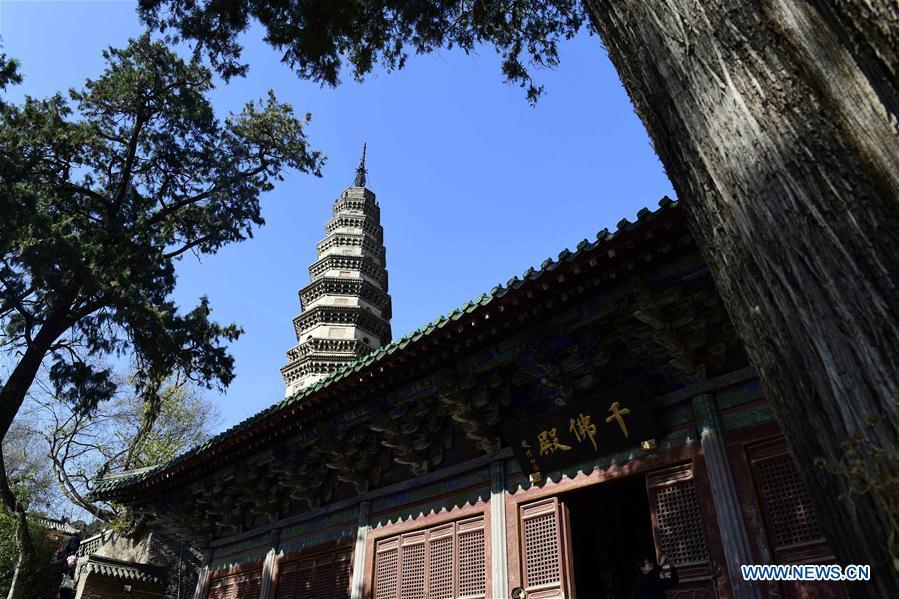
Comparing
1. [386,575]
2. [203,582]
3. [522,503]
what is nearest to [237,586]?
[203,582]

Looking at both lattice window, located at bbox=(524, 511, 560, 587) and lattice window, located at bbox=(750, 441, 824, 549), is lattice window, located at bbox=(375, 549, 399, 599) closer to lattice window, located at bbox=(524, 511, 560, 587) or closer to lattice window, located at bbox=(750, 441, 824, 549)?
lattice window, located at bbox=(524, 511, 560, 587)

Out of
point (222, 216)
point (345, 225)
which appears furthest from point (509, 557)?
point (345, 225)

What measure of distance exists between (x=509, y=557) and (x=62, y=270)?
8320 mm

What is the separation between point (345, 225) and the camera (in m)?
20.8

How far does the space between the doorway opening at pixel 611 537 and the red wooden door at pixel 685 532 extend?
315 cm

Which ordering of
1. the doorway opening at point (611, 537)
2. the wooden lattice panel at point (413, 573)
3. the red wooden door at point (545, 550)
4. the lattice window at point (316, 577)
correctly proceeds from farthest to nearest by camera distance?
the doorway opening at point (611, 537), the lattice window at point (316, 577), the wooden lattice panel at point (413, 573), the red wooden door at point (545, 550)

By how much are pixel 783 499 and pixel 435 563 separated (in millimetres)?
3735

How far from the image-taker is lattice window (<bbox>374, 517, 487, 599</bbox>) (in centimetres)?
659

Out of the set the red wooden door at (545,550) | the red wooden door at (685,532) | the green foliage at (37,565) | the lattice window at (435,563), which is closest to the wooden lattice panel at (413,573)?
the lattice window at (435,563)

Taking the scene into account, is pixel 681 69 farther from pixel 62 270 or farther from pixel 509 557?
pixel 62 270

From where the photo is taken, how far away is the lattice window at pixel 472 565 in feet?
21.2

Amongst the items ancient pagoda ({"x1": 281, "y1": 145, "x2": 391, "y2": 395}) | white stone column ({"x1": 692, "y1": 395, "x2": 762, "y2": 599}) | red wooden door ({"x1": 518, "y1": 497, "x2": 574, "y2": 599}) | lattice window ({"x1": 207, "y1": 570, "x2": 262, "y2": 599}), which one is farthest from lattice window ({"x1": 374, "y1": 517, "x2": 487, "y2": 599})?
ancient pagoda ({"x1": 281, "y1": 145, "x2": 391, "y2": 395})

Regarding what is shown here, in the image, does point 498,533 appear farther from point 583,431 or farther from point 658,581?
point 658,581

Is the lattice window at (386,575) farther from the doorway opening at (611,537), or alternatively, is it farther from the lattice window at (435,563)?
the doorway opening at (611,537)
